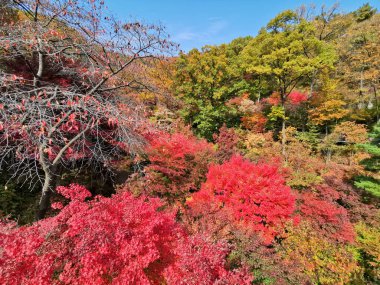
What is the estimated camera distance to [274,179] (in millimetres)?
8172

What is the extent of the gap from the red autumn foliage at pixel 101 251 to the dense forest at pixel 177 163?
0.09 ft

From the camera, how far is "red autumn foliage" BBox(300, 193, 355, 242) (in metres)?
8.86

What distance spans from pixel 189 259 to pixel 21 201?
8483 mm

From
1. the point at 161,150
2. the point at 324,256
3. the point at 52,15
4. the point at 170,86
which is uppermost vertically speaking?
the point at 170,86

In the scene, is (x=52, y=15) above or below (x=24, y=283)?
above

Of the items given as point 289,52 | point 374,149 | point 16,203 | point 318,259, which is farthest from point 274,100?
point 16,203

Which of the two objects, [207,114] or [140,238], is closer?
[140,238]

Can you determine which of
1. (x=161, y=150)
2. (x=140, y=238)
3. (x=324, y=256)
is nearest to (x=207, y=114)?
(x=161, y=150)

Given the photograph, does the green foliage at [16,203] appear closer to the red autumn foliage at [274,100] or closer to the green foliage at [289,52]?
the green foliage at [289,52]

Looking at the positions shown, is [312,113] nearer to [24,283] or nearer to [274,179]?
[274,179]

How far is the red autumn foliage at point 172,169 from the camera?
9.45 metres

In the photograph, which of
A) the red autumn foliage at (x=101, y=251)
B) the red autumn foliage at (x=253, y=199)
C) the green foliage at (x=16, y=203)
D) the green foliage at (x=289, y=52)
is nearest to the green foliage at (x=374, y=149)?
the red autumn foliage at (x=253, y=199)

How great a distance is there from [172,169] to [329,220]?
7.49m

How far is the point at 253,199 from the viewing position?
7.84 m
